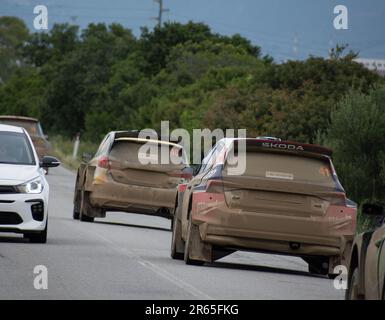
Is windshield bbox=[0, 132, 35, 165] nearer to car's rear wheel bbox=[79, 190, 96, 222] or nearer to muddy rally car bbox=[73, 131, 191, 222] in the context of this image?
muddy rally car bbox=[73, 131, 191, 222]

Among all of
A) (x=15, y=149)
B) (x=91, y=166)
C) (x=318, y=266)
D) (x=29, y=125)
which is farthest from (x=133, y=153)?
(x=29, y=125)

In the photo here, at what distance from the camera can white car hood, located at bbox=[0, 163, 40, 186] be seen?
19.9m

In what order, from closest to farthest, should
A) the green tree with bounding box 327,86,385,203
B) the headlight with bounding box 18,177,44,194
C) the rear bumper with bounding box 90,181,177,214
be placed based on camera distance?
the headlight with bounding box 18,177,44,194
the rear bumper with bounding box 90,181,177,214
the green tree with bounding box 327,86,385,203

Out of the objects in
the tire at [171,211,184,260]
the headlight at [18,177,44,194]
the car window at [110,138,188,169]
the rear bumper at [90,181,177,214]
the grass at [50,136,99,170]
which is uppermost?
the headlight at [18,177,44,194]

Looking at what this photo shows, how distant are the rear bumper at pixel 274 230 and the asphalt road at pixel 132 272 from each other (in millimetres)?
373

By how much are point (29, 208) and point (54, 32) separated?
307 feet

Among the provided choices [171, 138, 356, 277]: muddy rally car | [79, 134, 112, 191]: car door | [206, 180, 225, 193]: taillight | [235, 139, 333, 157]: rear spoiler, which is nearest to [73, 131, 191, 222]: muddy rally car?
[79, 134, 112, 191]: car door

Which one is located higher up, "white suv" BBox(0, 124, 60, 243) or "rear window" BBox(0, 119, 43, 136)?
"white suv" BBox(0, 124, 60, 243)

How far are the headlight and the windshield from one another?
63 centimetres

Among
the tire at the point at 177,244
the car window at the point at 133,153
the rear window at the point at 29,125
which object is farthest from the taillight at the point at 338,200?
the rear window at the point at 29,125

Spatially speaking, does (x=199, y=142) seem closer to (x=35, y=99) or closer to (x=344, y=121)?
(x=344, y=121)

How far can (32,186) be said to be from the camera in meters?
20.2

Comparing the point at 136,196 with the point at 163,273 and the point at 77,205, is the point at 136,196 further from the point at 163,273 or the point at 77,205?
the point at 163,273

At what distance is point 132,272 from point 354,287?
14.0ft
